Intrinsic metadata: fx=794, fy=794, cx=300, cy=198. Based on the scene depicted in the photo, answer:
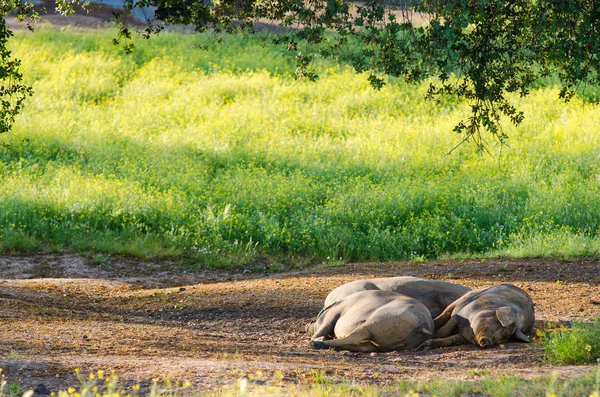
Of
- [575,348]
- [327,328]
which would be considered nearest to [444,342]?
[327,328]

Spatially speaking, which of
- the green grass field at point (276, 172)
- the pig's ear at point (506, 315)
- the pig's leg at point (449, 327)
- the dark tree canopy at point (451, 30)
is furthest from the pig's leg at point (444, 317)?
the green grass field at point (276, 172)

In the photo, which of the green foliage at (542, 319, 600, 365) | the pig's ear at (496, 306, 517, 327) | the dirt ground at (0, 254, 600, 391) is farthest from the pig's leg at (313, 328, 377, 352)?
the green foliage at (542, 319, 600, 365)

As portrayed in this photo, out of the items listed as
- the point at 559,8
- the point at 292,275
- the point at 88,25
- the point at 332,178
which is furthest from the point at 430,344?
the point at 88,25

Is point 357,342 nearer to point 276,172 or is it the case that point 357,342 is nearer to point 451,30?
point 451,30

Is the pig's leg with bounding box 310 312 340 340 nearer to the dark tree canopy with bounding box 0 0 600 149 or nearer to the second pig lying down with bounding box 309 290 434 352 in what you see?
the second pig lying down with bounding box 309 290 434 352

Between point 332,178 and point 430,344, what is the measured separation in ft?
37.3

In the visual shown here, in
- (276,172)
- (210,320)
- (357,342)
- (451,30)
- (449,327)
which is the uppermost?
(451,30)

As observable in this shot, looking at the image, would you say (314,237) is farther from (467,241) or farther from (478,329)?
(478,329)

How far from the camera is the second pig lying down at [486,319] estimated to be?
734cm

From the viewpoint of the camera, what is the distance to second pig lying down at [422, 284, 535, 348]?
734cm

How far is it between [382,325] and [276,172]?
39.7 feet

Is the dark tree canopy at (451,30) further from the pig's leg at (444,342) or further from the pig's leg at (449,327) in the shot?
the pig's leg at (444,342)

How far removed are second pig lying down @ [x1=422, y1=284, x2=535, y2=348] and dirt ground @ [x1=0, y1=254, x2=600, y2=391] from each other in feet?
0.39

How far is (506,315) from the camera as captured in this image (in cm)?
735
